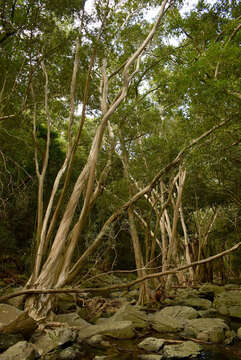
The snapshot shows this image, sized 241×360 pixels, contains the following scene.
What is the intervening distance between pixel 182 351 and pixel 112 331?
1.61 metres

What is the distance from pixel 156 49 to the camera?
33.3 ft

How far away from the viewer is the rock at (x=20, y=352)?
3960 mm

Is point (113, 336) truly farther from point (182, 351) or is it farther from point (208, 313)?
point (208, 313)

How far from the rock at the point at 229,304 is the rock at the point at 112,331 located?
13.7 ft

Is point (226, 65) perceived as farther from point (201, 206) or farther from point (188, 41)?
point (201, 206)

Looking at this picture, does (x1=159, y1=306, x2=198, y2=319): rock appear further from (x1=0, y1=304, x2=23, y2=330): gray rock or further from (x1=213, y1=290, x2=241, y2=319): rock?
(x1=0, y1=304, x2=23, y2=330): gray rock

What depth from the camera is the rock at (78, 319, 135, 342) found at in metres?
5.75

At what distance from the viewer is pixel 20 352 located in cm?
410

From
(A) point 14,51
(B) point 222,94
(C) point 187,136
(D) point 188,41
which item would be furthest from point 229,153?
(A) point 14,51

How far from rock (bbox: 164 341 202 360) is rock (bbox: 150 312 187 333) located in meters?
1.46

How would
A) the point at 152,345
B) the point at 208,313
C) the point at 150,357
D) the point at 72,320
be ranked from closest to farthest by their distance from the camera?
1. the point at 150,357
2. the point at 152,345
3. the point at 72,320
4. the point at 208,313

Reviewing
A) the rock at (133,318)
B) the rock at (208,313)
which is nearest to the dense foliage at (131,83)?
the rock at (133,318)

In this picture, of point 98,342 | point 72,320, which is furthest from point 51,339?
point 72,320

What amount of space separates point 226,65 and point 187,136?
9.08 feet
